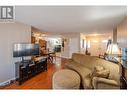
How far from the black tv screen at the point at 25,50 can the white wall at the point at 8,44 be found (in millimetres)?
177

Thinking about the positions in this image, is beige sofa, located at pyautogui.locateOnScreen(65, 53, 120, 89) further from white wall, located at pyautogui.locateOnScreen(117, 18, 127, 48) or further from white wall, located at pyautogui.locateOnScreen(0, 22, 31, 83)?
white wall, located at pyautogui.locateOnScreen(0, 22, 31, 83)

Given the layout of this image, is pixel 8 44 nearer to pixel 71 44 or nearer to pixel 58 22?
pixel 58 22

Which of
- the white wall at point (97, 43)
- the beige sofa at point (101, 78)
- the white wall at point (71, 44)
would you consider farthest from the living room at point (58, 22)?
the white wall at point (97, 43)

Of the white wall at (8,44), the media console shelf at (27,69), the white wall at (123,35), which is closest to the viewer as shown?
the white wall at (123,35)

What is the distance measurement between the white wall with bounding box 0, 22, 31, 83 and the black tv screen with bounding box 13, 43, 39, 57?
177mm

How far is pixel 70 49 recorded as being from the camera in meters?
10.8

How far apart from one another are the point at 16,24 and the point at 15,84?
2085mm

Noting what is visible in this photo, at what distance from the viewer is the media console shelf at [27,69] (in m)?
4.17

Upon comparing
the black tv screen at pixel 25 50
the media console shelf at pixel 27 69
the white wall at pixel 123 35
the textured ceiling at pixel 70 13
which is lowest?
the media console shelf at pixel 27 69

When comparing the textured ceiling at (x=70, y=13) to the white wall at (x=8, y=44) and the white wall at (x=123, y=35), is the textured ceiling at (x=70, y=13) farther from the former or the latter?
the white wall at (x=8, y=44)

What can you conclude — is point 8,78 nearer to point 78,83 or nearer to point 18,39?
point 18,39

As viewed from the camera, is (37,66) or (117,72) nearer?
(117,72)

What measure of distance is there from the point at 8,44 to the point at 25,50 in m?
0.70
